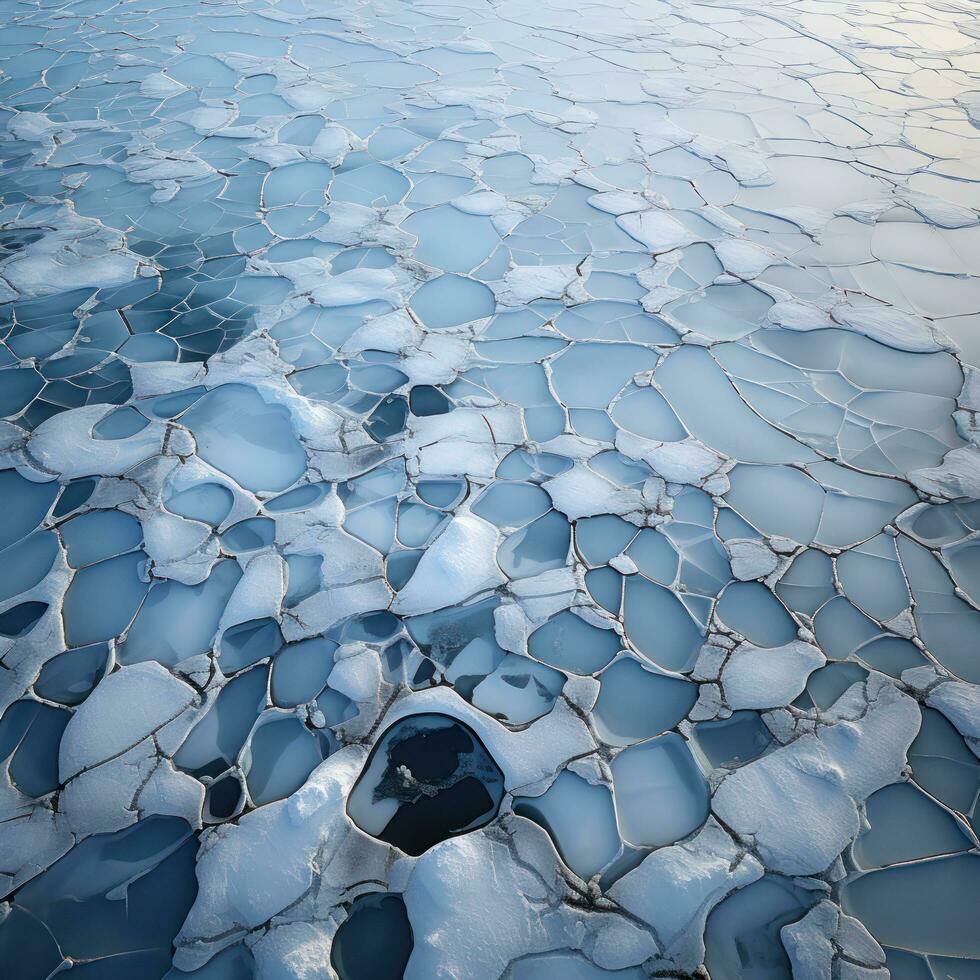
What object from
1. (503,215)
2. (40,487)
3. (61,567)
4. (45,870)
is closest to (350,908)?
(45,870)

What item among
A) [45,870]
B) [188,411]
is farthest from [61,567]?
[45,870]

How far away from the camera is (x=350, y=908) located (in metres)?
1.23

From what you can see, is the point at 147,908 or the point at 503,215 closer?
the point at 147,908

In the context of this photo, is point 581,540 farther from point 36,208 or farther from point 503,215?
point 36,208

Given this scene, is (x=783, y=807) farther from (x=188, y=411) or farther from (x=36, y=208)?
(x=36, y=208)

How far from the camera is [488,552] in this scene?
1.76 metres

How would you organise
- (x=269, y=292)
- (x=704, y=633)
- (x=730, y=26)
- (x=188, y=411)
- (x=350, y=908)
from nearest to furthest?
(x=350, y=908)
(x=704, y=633)
(x=188, y=411)
(x=269, y=292)
(x=730, y=26)

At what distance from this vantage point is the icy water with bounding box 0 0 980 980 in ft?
4.09

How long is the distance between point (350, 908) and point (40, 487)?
53.4 inches

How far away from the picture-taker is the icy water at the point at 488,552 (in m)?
1.25

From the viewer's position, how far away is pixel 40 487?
1914 millimetres

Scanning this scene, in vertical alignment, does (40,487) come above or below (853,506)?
below

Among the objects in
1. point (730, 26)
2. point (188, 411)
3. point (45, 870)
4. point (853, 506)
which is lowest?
point (45, 870)

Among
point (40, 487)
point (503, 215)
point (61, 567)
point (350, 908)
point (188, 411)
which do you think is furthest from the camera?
point (503, 215)
